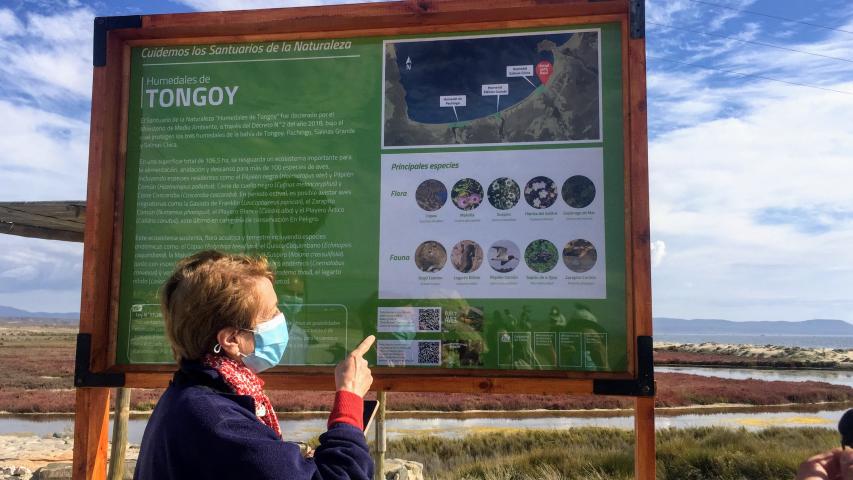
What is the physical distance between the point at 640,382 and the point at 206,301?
1878 millimetres

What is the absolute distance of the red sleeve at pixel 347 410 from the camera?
1.92m

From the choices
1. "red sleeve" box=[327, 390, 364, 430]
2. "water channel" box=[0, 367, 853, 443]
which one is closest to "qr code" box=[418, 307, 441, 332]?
"red sleeve" box=[327, 390, 364, 430]

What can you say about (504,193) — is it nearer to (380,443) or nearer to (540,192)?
(540,192)

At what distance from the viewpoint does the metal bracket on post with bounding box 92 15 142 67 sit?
3.41 meters

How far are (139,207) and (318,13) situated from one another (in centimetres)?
136

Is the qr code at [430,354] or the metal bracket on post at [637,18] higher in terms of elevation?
the metal bracket on post at [637,18]

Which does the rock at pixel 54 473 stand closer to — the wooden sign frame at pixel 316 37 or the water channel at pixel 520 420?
the wooden sign frame at pixel 316 37

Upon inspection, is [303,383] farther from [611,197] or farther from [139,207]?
[611,197]

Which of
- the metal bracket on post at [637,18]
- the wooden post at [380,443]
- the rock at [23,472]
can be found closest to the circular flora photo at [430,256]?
the metal bracket on post at [637,18]

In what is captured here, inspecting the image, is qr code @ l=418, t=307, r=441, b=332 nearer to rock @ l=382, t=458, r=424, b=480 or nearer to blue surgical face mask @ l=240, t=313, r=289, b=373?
blue surgical face mask @ l=240, t=313, r=289, b=373

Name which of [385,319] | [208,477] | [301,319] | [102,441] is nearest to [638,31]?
[385,319]

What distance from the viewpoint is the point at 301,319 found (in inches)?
122

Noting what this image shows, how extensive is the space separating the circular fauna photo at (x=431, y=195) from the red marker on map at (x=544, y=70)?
2.28ft

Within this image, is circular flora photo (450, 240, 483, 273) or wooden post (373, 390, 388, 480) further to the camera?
wooden post (373, 390, 388, 480)
